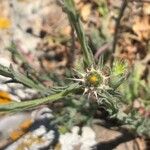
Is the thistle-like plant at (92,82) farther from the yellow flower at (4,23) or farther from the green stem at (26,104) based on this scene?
the yellow flower at (4,23)

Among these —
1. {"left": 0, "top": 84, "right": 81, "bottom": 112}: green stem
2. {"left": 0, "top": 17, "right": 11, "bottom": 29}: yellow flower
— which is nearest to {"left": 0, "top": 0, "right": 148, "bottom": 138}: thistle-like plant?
{"left": 0, "top": 84, "right": 81, "bottom": 112}: green stem

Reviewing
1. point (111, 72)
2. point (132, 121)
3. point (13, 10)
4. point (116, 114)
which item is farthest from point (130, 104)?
point (13, 10)

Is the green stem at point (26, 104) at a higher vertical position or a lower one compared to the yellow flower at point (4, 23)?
lower

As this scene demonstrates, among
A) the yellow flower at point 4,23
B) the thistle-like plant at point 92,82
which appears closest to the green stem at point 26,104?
the thistle-like plant at point 92,82

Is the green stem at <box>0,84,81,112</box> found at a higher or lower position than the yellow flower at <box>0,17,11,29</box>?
lower

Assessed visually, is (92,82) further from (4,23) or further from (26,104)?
(4,23)

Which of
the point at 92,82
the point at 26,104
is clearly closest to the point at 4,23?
the point at 26,104

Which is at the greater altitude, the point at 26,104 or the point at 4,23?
the point at 4,23

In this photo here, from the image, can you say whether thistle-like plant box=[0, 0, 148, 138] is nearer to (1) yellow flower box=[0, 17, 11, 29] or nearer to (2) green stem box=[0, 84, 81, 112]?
(2) green stem box=[0, 84, 81, 112]

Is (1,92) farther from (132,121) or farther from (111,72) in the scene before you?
(111,72)

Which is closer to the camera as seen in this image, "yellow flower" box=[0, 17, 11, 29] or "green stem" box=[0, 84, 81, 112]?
"green stem" box=[0, 84, 81, 112]

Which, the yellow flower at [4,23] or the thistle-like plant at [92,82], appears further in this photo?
the yellow flower at [4,23]
